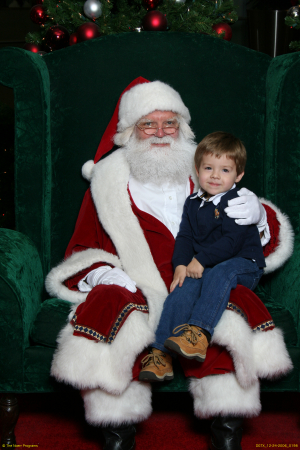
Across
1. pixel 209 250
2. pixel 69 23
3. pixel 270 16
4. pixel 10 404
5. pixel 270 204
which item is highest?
pixel 270 16

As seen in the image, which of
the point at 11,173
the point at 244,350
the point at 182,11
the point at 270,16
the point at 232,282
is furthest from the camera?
the point at 270,16

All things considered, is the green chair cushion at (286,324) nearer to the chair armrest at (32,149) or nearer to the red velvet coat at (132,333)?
the red velvet coat at (132,333)

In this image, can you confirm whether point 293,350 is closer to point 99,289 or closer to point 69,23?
point 99,289

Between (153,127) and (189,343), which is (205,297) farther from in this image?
(153,127)

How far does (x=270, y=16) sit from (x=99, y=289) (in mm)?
4201

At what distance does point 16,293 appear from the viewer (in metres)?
1.79

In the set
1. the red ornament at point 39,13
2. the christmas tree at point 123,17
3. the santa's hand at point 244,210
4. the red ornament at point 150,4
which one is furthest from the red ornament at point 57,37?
the santa's hand at point 244,210

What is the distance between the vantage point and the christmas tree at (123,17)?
351 centimetres

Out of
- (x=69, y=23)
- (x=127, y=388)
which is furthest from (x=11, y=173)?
(x=127, y=388)

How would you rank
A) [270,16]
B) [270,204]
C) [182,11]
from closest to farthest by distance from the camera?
[270,204] → [182,11] → [270,16]

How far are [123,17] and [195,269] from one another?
2649mm

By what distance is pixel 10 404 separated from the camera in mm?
1917

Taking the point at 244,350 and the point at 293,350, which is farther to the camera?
the point at 293,350

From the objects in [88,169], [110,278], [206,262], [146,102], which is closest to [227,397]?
[206,262]
